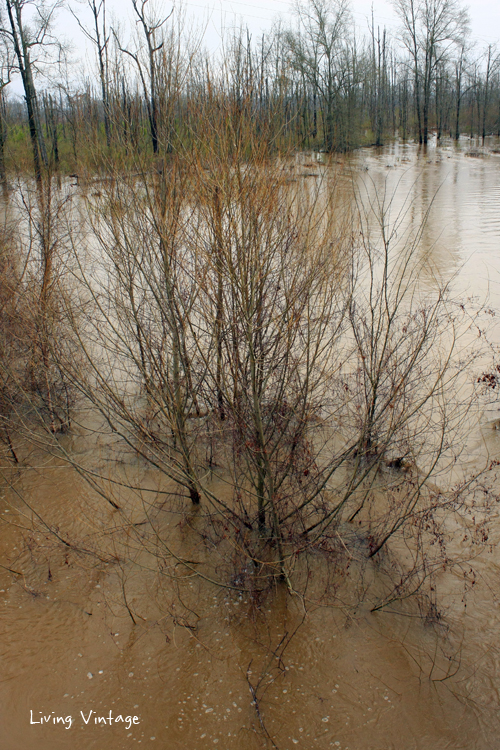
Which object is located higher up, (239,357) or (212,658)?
(239,357)

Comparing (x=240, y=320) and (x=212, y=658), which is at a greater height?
(x=240, y=320)

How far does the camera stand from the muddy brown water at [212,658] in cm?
407

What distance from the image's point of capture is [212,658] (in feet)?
15.1

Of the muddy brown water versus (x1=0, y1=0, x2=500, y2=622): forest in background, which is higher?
(x1=0, y1=0, x2=500, y2=622): forest in background

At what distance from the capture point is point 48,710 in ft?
13.9

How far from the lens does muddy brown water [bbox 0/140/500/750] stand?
407 centimetres

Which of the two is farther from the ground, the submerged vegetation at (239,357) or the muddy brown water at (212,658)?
the submerged vegetation at (239,357)

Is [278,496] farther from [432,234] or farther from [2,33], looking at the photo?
[2,33]

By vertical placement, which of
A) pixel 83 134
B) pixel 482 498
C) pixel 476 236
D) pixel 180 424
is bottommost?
pixel 482 498

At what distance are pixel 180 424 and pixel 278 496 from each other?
126cm

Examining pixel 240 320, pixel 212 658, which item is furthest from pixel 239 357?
pixel 212 658

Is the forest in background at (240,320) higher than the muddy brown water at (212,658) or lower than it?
higher

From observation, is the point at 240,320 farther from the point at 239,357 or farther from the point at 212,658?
the point at 212,658

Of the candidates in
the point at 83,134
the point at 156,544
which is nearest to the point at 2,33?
the point at 83,134
